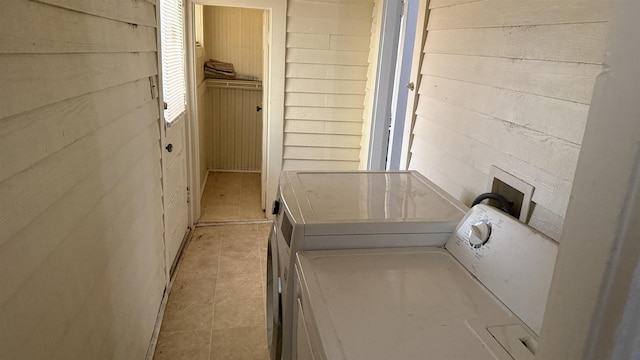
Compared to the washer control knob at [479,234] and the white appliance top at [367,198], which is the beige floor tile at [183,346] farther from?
the washer control knob at [479,234]

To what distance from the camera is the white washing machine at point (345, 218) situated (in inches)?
53.2

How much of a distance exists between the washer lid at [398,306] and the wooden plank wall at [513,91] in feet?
1.15

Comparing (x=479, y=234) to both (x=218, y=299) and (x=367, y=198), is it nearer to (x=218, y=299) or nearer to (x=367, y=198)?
(x=367, y=198)

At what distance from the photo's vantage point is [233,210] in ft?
13.2

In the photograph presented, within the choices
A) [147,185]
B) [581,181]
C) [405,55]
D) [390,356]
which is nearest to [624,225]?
[581,181]

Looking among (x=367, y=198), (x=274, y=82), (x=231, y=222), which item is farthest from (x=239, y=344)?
(x=274, y=82)

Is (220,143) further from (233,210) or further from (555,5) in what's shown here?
(555,5)

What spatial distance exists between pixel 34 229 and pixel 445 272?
1072 mm

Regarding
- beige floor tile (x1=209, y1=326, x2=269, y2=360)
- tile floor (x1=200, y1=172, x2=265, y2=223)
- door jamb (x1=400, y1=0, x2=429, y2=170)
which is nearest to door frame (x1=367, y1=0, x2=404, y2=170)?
door jamb (x1=400, y1=0, x2=429, y2=170)

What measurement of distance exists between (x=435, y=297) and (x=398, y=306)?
12 cm

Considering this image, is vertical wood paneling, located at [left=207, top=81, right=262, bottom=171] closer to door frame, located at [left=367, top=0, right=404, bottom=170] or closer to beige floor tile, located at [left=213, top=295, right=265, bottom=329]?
door frame, located at [left=367, top=0, right=404, bottom=170]

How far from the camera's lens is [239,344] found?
2281mm

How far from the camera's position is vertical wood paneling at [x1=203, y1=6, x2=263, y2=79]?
181 inches

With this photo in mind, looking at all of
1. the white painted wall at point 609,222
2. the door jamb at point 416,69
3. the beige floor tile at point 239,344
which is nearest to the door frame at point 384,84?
the door jamb at point 416,69
